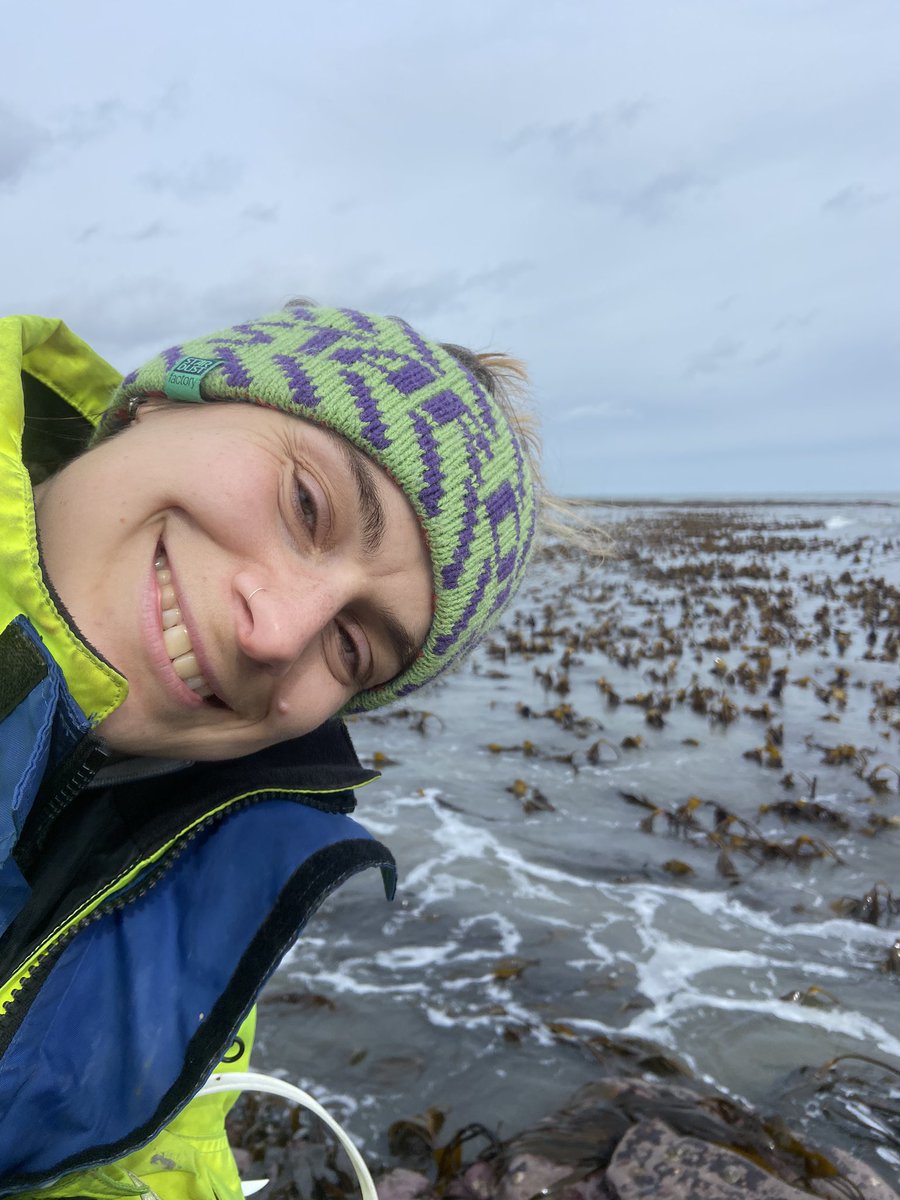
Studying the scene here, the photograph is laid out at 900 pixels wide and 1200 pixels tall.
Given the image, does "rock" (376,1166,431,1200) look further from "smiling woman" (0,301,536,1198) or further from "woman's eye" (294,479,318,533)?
"woman's eye" (294,479,318,533)

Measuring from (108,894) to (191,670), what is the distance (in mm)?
455

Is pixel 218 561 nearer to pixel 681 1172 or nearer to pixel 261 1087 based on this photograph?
pixel 261 1087

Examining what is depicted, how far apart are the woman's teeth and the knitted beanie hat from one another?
18.0 inches

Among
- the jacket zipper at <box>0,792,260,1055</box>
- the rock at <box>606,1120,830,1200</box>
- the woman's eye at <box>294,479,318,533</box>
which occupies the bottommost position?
the rock at <box>606,1120,830,1200</box>

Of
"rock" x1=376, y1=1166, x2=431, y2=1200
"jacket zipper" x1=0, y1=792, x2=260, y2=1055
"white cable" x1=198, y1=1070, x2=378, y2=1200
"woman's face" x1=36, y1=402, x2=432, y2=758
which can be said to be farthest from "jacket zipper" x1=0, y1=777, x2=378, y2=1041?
"rock" x1=376, y1=1166, x2=431, y2=1200

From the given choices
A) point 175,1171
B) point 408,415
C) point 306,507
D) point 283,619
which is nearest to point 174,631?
point 283,619

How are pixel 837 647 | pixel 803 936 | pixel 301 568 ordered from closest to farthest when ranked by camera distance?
1. pixel 301 568
2. pixel 803 936
3. pixel 837 647

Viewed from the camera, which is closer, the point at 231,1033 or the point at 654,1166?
the point at 231,1033

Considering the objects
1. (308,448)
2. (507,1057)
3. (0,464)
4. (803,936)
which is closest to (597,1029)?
(507,1057)

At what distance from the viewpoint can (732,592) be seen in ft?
54.0

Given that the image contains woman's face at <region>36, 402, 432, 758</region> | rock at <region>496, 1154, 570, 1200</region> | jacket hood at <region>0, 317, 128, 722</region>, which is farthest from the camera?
rock at <region>496, 1154, 570, 1200</region>

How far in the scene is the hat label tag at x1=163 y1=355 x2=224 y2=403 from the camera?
1.66 metres

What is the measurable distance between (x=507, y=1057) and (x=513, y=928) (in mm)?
991

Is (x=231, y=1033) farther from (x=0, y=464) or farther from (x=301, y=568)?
(x=0, y=464)
